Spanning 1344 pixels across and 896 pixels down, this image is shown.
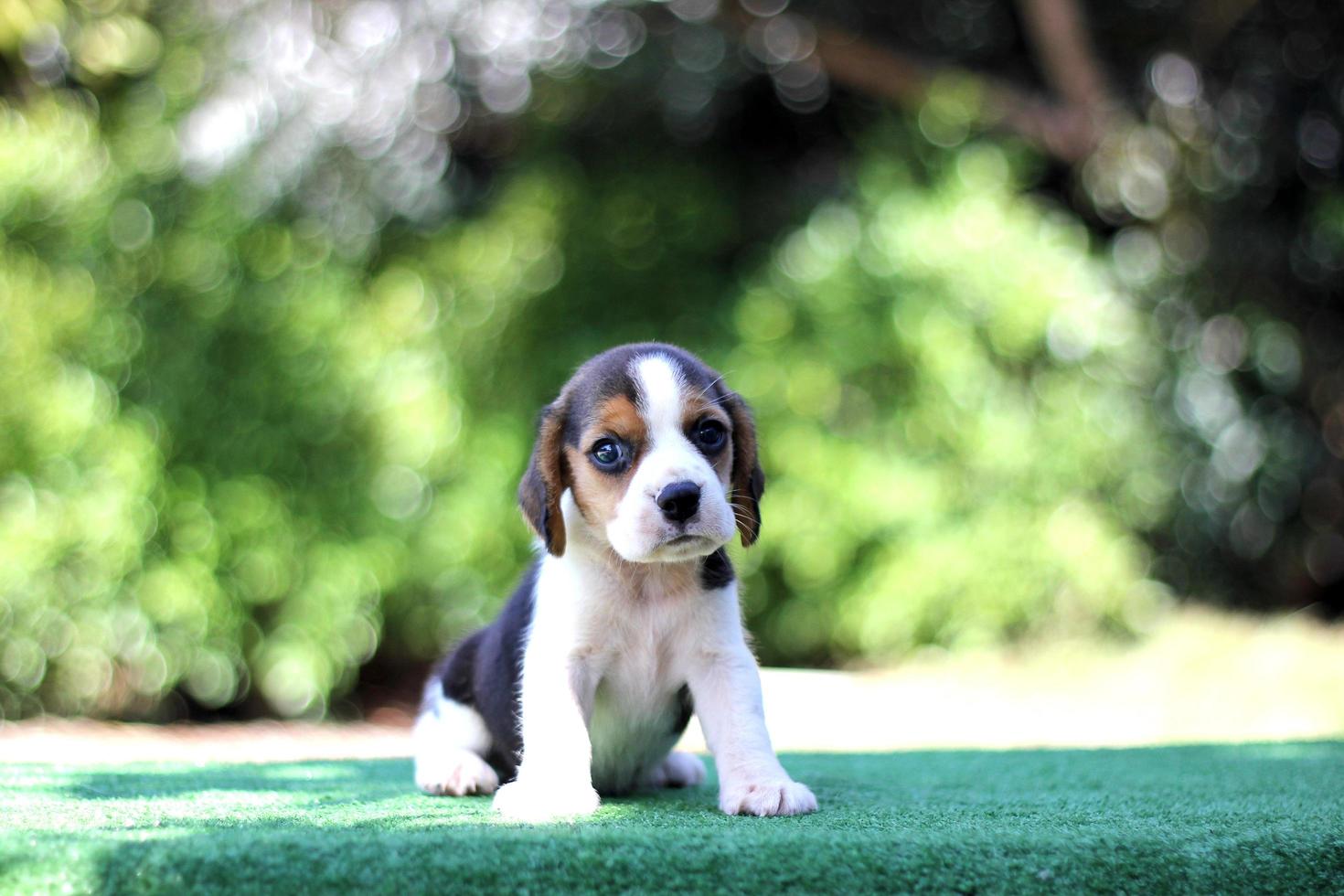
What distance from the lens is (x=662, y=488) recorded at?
3.20 metres

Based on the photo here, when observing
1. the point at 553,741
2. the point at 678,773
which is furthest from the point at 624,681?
the point at 678,773

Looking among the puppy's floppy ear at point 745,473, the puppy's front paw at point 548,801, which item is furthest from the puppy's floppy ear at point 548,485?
the puppy's front paw at point 548,801

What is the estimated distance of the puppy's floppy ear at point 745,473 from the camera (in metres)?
3.74

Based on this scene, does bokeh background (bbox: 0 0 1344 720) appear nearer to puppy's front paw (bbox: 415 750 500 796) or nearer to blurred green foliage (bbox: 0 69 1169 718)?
blurred green foliage (bbox: 0 69 1169 718)

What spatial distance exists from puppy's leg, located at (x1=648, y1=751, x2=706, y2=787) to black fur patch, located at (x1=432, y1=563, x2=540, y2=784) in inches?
22.2

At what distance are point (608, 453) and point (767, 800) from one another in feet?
3.47

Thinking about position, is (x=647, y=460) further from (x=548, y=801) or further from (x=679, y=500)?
(x=548, y=801)

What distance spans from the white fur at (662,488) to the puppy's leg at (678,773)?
3.82 feet

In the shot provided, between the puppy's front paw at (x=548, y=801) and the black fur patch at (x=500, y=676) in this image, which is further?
the black fur patch at (x=500, y=676)

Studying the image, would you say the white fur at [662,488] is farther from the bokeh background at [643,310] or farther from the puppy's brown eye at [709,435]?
the bokeh background at [643,310]

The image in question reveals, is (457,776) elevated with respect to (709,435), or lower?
lower

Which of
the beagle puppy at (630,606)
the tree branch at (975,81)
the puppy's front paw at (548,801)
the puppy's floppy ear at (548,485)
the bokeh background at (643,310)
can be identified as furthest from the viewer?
the tree branch at (975,81)

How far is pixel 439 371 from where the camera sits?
955cm

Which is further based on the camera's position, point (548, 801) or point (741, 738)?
point (741, 738)
